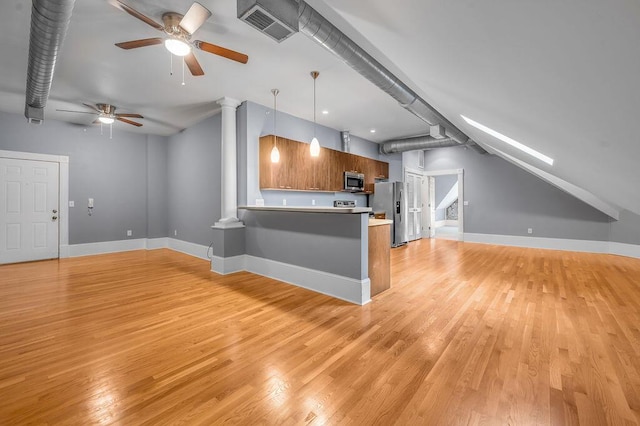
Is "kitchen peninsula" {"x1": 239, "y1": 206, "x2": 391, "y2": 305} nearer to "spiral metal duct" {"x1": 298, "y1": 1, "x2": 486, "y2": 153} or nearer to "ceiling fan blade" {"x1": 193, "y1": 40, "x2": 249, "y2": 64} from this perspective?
"spiral metal duct" {"x1": 298, "y1": 1, "x2": 486, "y2": 153}

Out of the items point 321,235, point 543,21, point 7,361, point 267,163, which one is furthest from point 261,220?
point 543,21

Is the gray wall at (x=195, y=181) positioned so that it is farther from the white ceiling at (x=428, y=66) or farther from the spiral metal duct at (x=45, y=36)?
the spiral metal duct at (x=45, y=36)

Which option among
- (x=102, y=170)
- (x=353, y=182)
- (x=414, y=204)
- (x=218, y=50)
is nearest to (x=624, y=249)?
(x=414, y=204)

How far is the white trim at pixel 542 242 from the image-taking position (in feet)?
20.5

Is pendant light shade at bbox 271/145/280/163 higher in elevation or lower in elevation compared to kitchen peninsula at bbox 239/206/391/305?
higher

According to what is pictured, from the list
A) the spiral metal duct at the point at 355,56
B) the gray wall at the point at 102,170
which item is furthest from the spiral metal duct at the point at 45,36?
the gray wall at the point at 102,170

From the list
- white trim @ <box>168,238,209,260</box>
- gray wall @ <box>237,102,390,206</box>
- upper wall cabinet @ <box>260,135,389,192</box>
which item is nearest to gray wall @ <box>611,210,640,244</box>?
upper wall cabinet @ <box>260,135,389,192</box>

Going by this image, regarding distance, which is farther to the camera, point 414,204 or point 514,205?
point 414,204

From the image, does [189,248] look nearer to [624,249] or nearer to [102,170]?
[102,170]

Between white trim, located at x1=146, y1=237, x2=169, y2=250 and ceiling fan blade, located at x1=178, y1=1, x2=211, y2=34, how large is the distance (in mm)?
6010

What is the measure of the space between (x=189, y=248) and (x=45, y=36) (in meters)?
4.65

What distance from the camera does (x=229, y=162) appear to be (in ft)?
15.4

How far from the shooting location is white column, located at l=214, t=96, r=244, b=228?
4.69 metres

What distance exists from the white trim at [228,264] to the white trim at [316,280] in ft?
0.64
